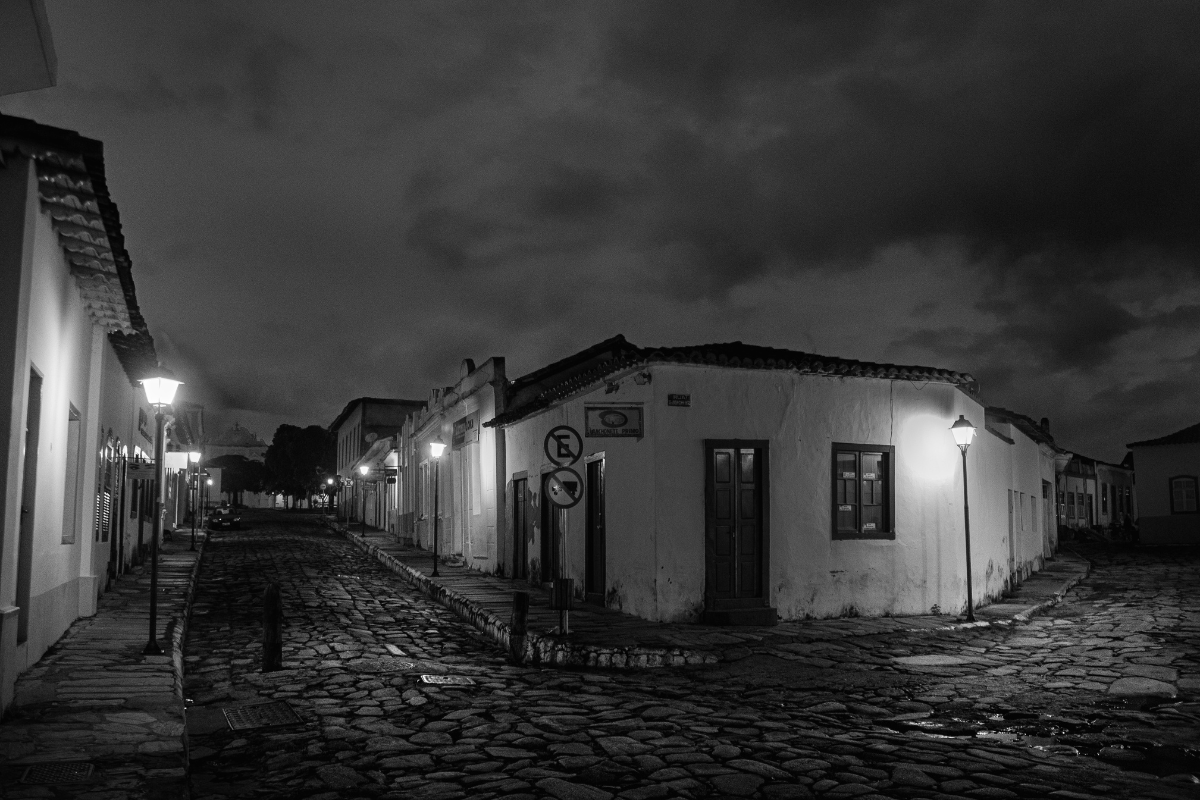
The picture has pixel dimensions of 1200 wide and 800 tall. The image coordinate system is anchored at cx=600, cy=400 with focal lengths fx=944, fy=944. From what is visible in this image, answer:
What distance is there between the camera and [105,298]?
10703 millimetres

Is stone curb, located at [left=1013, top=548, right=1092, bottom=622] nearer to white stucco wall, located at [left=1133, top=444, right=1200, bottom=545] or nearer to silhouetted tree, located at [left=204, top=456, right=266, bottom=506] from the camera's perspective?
white stucco wall, located at [left=1133, top=444, right=1200, bottom=545]

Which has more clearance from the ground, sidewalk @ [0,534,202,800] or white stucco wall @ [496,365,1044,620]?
white stucco wall @ [496,365,1044,620]

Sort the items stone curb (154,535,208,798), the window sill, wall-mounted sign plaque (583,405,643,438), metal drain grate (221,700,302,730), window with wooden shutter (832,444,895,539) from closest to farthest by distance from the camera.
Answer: stone curb (154,535,208,798)
metal drain grate (221,700,302,730)
wall-mounted sign plaque (583,405,643,438)
the window sill
window with wooden shutter (832,444,895,539)

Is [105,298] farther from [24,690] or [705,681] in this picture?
[705,681]

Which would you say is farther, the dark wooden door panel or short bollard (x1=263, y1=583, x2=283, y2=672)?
the dark wooden door panel

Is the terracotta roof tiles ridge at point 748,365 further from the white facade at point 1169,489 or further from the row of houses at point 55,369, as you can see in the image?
the white facade at point 1169,489

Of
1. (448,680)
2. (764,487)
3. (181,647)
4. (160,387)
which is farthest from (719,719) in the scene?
(160,387)

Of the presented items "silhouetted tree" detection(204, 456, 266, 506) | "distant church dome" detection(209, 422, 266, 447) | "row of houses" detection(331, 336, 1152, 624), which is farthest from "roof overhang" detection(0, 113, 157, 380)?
"distant church dome" detection(209, 422, 266, 447)

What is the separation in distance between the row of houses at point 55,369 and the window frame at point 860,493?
28.7 feet

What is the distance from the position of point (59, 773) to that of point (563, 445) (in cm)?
657

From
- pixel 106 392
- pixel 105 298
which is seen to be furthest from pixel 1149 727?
pixel 106 392

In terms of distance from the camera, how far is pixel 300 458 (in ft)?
269

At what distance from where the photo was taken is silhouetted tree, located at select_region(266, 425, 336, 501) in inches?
3221

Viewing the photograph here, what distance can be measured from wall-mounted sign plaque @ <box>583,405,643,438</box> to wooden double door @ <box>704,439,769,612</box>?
5.33 feet
